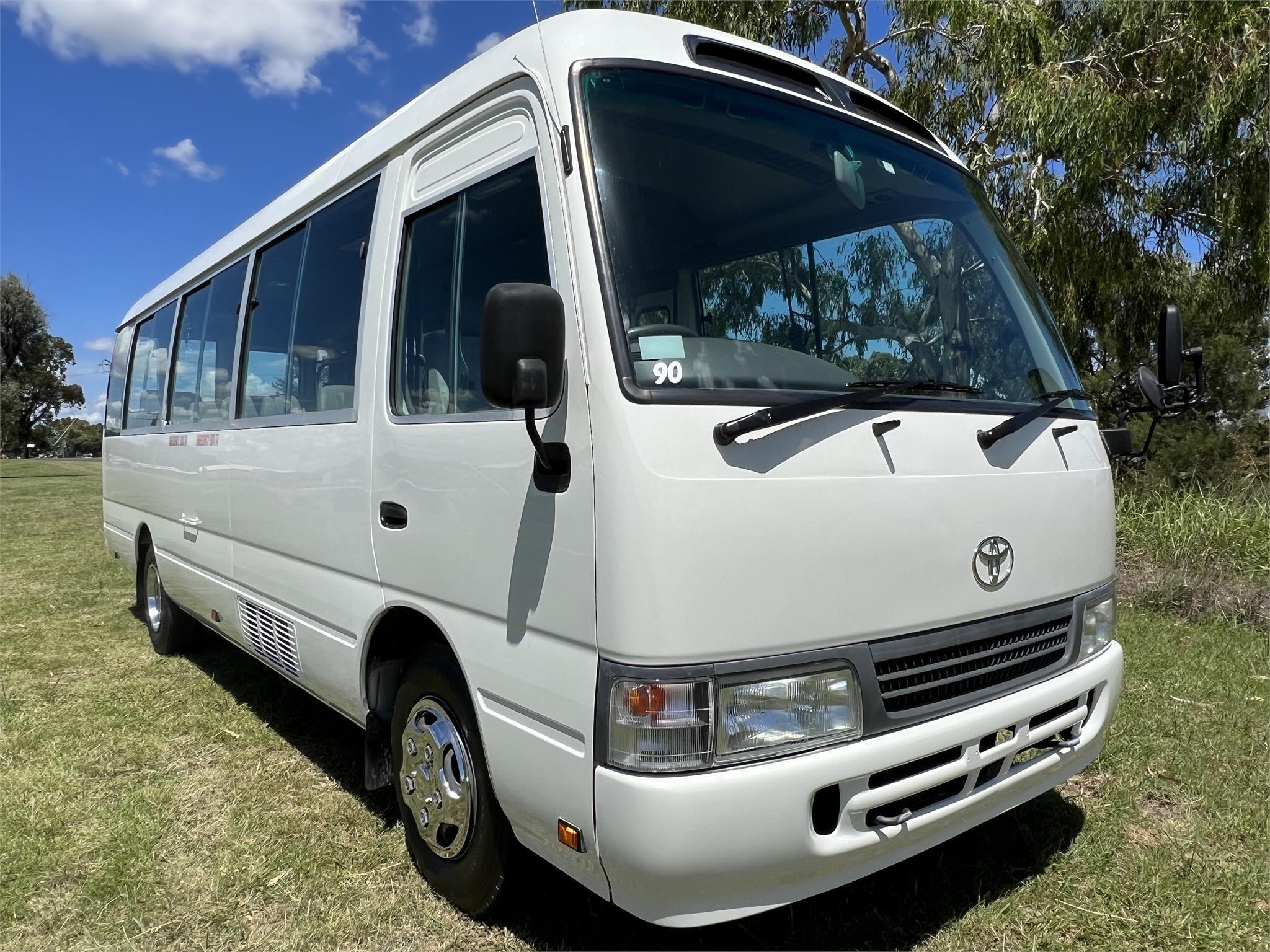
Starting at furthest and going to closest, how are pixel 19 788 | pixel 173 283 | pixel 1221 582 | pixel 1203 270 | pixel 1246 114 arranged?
pixel 1203 270
pixel 1246 114
pixel 1221 582
pixel 173 283
pixel 19 788

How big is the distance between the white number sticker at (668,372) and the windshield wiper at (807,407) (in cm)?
17

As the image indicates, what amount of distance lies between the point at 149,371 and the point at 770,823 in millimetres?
6131

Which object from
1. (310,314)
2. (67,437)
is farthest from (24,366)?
(310,314)

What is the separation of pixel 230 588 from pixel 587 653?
312 cm

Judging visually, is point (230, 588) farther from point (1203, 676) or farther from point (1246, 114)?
point (1246, 114)

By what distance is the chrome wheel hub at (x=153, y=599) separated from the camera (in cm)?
648

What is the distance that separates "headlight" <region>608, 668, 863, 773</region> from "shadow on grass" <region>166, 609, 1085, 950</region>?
35.2 inches

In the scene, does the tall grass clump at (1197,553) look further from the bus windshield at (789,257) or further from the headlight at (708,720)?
the headlight at (708,720)

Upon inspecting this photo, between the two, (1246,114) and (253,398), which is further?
(1246,114)

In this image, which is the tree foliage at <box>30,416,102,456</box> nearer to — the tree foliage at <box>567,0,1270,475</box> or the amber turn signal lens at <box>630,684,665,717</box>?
the tree foliage at <box>567,0,1270,475</box>

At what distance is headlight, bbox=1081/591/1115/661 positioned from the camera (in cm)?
303

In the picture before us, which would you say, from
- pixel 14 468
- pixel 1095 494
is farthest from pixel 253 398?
pixel 14 468

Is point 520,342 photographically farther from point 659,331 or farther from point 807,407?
point 807,407

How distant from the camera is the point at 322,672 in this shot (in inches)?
145
